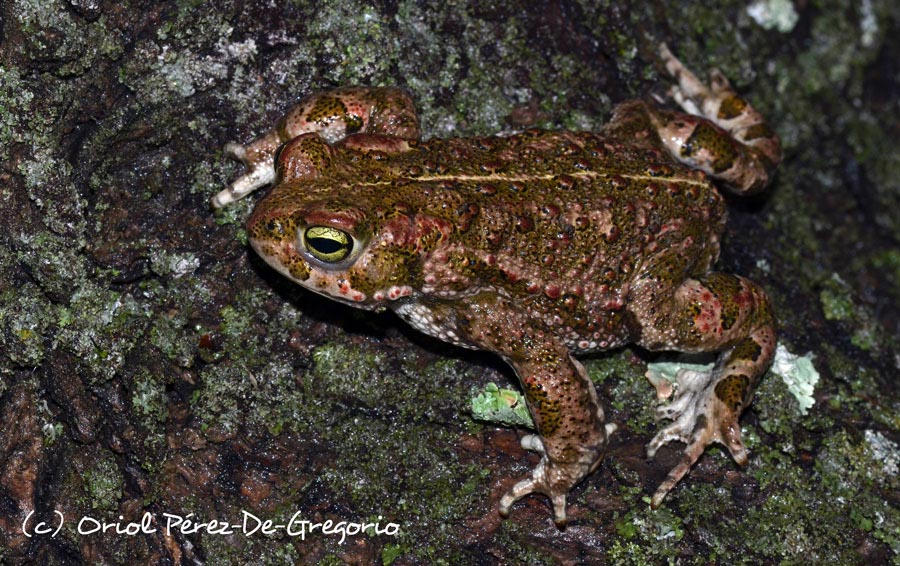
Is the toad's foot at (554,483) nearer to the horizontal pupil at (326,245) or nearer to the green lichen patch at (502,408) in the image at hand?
the green lichen patch at (502,408)

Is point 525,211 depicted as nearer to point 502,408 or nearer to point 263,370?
point 502,408

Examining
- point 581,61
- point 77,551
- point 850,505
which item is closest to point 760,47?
point 581,61

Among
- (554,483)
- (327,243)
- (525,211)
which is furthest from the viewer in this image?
(554,483)

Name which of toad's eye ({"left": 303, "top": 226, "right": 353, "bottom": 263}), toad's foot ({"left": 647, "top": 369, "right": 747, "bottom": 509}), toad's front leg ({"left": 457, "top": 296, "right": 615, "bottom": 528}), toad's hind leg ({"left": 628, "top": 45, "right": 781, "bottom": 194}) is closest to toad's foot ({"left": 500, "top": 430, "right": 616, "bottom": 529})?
toad's front leg ({"left": 457, "top": 296, "right": 615, "bottom": 528})

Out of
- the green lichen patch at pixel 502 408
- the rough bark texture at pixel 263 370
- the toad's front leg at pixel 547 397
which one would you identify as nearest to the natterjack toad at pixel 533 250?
the toad's front leg at pixel 547 397

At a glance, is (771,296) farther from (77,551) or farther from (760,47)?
(77,551)

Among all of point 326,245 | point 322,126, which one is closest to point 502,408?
point 326,245

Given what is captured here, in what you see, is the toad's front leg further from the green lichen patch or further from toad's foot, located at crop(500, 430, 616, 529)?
the green lichen patch
